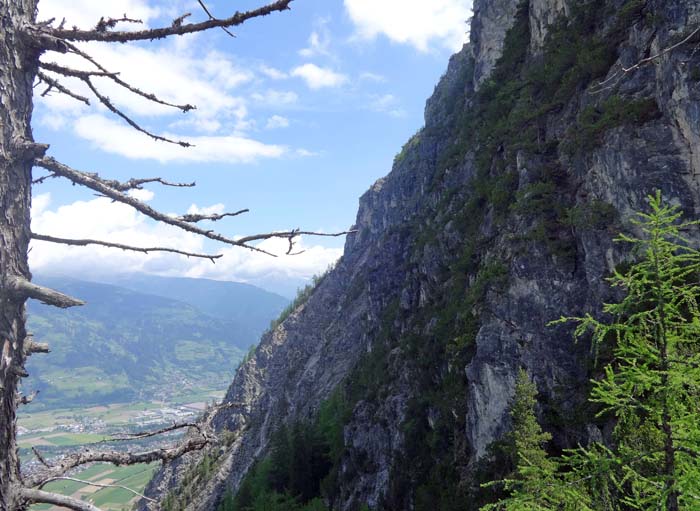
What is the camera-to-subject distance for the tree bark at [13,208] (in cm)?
373

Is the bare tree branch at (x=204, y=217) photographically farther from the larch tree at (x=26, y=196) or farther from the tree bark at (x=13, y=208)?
the tree bark at (x=13, y=208)

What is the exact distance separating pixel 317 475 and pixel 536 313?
41671 mm

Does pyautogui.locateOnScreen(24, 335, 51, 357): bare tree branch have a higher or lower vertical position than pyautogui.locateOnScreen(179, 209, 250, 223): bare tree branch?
lower

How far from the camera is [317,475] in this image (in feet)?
175

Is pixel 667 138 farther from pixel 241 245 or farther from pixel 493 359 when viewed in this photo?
pixel 241 245

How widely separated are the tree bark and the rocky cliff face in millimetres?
2158

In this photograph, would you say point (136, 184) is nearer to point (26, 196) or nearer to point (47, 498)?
point (26, 196)

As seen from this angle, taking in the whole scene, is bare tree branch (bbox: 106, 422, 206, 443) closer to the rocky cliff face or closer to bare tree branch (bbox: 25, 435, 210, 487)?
bare tree branch (bbox: 25, 435, 210, 487)

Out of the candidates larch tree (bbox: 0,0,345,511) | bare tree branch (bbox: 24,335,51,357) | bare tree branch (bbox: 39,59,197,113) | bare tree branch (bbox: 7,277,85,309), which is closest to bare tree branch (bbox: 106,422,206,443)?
larch tree (bbox: 0,0,345,511)

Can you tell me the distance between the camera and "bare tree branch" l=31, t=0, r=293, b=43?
3.67 meters

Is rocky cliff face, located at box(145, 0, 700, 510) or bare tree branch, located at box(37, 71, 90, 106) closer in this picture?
bare tree branch, located at box(37, 71, 90, 106)

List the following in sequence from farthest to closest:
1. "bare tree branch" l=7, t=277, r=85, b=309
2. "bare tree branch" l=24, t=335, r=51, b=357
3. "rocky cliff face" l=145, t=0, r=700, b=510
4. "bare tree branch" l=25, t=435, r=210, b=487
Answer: "rocky cliff face" l=145, t=0, r=700, b=510
"bare tree branch" l=24, t=335, r=51, b=357
"bare tree branch" l=25, t=435, r=210, b=487
"bare tree branch" l=7, t=277, r=85, b=309

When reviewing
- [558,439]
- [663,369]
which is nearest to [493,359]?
[558,439]

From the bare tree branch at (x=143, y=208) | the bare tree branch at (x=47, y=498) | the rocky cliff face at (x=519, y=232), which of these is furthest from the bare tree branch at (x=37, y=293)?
the rocky cliff face at (x=519, y=232)
